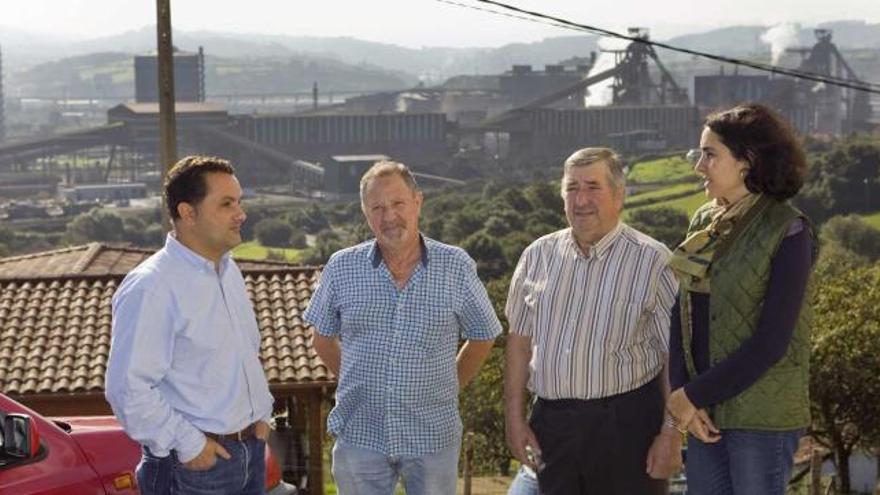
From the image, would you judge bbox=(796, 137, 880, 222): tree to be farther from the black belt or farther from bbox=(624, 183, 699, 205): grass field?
the black belt

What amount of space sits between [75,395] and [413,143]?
131893mm

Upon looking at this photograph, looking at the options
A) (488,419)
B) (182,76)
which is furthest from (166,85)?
(182,76)

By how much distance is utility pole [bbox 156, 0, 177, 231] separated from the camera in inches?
441

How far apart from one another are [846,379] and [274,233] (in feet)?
235

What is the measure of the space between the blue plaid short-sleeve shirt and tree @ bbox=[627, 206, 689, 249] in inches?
1987

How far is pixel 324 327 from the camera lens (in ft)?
13.6

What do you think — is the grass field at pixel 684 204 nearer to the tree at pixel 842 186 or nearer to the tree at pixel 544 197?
the tree at pixel 544 197

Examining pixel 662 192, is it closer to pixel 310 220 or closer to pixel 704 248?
pixel 310 220

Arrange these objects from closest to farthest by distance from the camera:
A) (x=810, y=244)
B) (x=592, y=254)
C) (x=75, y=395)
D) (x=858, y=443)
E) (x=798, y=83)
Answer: (x=810, y=244)
(x=592, y=254)
(x=75, y=395)
(x=858, y=443)
(x=798, y=83)

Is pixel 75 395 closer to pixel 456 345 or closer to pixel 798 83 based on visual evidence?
pixel 456 345

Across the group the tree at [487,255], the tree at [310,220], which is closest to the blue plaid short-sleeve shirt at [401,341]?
the tree at [487,255]

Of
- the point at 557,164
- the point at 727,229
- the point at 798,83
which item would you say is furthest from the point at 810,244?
the point at 798,83

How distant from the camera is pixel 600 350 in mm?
3898

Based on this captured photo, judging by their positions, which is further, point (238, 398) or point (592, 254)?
point (592, 254)
